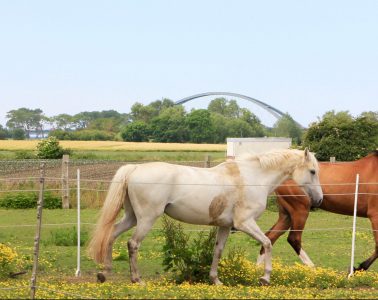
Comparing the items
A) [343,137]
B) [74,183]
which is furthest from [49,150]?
[343,137]

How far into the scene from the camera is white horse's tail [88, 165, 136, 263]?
9.77m

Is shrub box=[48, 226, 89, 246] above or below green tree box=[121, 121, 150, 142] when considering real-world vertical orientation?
below

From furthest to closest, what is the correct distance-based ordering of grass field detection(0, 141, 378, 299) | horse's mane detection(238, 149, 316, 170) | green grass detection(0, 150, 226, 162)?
green grass detection(0, 150, 226, 162) < horse's mane detection(238, 149, 316, 170) < grass field detection(0, 141, 378, 299)

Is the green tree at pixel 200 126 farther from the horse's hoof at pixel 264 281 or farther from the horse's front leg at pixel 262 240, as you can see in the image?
the horse's hoof at pixel 264 281

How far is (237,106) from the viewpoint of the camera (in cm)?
11225

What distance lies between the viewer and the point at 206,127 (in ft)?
287

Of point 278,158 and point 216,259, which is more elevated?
point 278,158

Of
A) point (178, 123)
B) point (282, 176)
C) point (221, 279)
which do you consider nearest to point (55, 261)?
point (221, 279)

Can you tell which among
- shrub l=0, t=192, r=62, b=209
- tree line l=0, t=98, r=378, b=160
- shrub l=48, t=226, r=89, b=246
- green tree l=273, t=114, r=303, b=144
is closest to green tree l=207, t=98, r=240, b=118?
tree line l=0, t=98, r=378, b=160

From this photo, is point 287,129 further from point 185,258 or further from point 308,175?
point 185,258

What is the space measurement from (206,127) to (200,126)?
742mm

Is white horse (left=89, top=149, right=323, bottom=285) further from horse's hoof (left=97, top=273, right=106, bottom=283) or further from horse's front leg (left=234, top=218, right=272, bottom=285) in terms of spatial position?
horse's hoof (left=97, top=273, right=106, bottom=283)

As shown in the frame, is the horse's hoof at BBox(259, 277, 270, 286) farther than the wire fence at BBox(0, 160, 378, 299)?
No

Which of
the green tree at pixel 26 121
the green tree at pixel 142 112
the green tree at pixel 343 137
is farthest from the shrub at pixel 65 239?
the green tree at pixel 26 121
